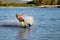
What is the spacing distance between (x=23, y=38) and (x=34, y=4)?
77.6m

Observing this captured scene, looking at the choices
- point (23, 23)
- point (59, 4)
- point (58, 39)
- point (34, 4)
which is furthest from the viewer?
point (34, 4)

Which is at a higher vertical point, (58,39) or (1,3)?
(58,39)

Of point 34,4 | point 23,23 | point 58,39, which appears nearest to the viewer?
point 58,39

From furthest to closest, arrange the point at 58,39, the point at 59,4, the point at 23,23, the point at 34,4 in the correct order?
1. the point at 34,4
2. the point at 59,4
3. the point at 23,23
4. the point at 58,39

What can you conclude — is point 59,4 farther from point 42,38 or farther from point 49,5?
point 42,38

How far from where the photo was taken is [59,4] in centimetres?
9019

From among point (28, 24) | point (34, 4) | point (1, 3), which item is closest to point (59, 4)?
point (34, 4)

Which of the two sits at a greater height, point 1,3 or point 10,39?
point 10,39

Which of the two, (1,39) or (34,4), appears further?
(34,4)

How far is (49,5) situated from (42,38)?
72.3m

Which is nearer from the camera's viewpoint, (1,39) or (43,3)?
(1,39)

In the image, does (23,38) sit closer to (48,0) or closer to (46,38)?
(46,38)

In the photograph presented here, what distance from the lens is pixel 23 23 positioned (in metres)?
25.6

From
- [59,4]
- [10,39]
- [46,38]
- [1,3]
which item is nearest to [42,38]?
[46,38]
